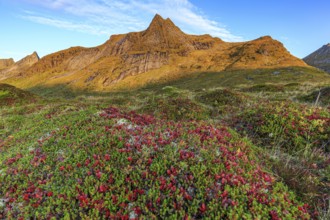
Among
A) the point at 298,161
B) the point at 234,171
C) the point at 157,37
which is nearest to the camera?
the point at 234,171

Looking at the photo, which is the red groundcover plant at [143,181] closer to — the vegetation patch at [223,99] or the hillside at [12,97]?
the vegetation patch at [223,99]

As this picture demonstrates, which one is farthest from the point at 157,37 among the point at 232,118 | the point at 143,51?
the point at 232,118

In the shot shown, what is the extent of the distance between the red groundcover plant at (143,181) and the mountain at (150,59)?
11082cm

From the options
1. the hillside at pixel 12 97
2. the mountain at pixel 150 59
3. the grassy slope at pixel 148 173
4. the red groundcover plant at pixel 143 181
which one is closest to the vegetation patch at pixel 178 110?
the grassy slope at pixel 148 173

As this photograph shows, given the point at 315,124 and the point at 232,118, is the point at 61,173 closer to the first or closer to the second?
the point at 232,118

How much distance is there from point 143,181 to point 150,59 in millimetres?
140843

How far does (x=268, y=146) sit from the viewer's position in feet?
23.3

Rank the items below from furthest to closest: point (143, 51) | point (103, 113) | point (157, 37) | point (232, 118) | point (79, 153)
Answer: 1. point (157, 37)
2. point (143, 51)
3. point (232, 118)
4. point (103, 113)
5. point (79, 153)

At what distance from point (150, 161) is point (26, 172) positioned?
314 cm

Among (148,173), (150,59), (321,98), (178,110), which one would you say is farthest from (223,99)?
(150,59)

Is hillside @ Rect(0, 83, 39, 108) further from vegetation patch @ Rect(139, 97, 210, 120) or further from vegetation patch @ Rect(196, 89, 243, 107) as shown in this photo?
vegetation patch @ Rect(196, 89, 243, 107)

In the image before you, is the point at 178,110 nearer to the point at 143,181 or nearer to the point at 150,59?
the point at 143,181

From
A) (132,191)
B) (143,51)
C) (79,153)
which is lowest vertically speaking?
(132,191)

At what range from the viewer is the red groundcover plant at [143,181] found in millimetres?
3660
